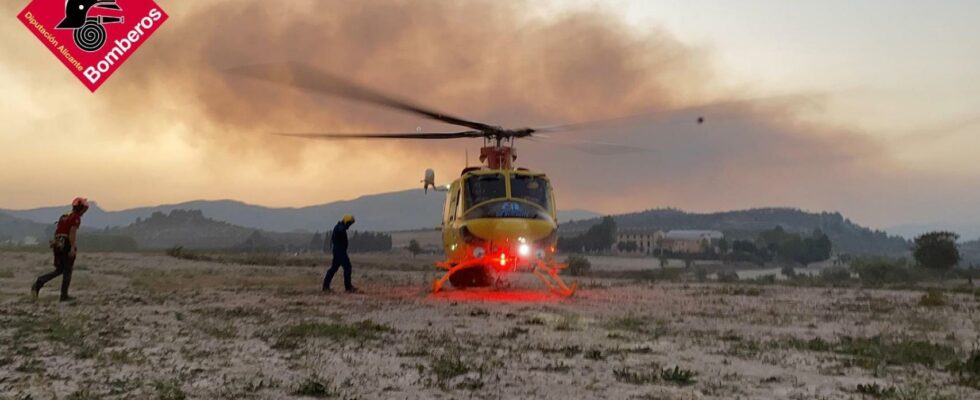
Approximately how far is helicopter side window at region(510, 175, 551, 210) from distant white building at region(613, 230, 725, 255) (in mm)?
121313

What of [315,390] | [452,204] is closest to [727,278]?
[452,204]

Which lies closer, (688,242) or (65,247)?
(65,247)

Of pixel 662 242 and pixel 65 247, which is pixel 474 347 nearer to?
pixel 65 247

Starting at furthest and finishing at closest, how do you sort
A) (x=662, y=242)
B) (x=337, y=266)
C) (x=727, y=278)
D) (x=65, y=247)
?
(x=662, y=242) < (x=727, y=278) < (x=337, y=266) < (x=65, y=247)

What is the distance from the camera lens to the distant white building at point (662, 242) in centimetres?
14112

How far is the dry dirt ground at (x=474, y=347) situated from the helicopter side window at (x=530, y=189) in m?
2.54

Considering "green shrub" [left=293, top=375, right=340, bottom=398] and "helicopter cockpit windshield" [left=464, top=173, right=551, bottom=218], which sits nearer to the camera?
"green shrub" [left=293, top=375, right=340, bottom=398]

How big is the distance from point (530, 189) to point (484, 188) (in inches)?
47.6

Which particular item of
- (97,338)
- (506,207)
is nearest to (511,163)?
(506,207)

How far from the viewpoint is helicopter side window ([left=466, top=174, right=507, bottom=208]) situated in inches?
622

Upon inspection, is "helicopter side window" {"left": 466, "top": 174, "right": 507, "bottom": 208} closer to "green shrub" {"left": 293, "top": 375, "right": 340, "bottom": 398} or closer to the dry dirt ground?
the dry dirt ground

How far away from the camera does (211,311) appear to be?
39.1 ft

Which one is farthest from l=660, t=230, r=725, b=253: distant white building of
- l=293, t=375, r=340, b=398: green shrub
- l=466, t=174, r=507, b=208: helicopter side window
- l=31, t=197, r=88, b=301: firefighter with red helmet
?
l=293, t=375, r=340, b=398: green shrub

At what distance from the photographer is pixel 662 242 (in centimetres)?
15575
